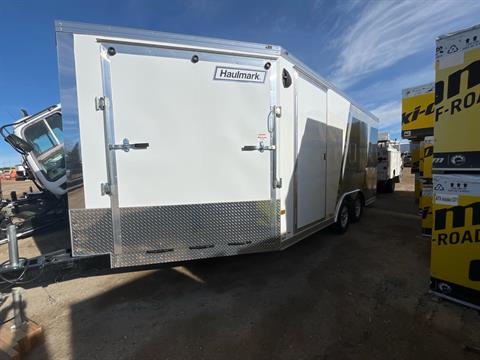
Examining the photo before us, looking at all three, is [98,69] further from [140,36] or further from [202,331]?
[202,331]

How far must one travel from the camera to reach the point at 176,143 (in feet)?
8.76

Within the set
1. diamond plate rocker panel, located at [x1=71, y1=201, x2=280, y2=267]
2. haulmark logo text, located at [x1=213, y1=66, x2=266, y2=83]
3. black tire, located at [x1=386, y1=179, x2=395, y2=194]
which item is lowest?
black tire, located at [x1=386, y1=179, x2=395, y2=194]

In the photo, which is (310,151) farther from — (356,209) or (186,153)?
(356,209)

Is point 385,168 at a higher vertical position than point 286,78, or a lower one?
lower

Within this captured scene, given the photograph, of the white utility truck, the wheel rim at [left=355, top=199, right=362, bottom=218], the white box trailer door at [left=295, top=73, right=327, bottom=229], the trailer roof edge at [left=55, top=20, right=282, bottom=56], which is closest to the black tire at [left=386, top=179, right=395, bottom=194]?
the white utility truck

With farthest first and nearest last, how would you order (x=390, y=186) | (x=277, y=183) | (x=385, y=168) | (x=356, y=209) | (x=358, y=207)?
(x=390, y=186)
(x=385, y=168)
(x=358, y=207)
(x=356, y=209)
(x=277, y=183)

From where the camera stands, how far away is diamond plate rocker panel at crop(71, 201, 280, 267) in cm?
255

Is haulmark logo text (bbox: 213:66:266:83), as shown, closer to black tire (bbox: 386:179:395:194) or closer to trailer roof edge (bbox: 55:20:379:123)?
trailer roof edge (bbox: 55:20:379:123)

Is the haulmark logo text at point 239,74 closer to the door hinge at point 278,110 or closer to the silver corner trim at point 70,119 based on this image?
the door hinge at point 278,110

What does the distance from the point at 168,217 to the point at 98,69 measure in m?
1.62

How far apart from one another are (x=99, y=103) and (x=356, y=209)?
6.02 metres

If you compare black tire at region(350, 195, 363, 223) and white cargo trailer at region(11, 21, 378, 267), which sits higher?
white cargo trailer at region(11, 21, 378, 267)

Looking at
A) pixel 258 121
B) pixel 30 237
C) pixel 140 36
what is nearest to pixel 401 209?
pixel 258 121

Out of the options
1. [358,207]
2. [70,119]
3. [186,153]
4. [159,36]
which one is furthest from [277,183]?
[358,207]
